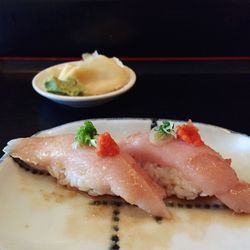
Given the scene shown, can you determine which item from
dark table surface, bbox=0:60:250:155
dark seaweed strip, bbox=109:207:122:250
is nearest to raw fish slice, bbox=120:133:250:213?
dark seaweed strip, bbox=109:207:122:250

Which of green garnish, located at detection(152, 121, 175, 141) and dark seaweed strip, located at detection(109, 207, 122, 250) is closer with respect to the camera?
dark seaweed strip, located at detection(109, 207, 122, 250)

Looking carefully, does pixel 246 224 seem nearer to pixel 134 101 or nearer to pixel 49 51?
pixel 134 101

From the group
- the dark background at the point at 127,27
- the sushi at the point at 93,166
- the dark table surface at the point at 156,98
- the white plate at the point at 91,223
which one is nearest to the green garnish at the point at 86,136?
the sushi at the point at 93,166

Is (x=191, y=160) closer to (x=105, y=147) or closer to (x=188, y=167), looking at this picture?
(x=188, y=167)

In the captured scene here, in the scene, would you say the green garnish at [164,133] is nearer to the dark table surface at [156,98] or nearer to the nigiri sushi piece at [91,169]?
the nigiri sushi piece at [91,169]

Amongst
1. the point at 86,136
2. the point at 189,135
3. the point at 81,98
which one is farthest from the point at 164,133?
the point at 81,98

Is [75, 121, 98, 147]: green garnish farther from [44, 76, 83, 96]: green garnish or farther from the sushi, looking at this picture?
[44, 76, 83, 96]: green garnish

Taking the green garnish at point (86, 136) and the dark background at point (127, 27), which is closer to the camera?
the green garnish at point (86, 136)
